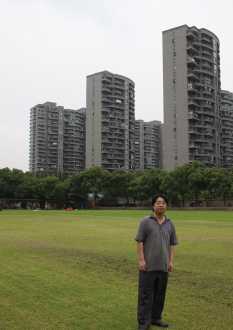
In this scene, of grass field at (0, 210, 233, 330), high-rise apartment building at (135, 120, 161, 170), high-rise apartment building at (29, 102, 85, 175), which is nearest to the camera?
grass field at (0, 210, 233, 330)

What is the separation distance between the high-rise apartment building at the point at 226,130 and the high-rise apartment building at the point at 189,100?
8.00m

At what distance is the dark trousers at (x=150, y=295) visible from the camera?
7492mm

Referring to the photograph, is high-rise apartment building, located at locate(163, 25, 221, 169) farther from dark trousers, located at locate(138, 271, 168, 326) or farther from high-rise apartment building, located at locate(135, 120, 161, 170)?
dark trousers, located at locate(138, 271, 168, 326)

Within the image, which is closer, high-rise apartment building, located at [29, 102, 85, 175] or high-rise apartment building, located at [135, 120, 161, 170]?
high-rise apartment building, located at [29, 102, 85, 175]

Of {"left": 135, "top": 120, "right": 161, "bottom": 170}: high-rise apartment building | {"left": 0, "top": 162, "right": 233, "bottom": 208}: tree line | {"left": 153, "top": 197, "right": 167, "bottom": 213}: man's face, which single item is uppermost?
{"left": 135, "top": 120, "right": 161, "bottom": 170}: high-rise apartment building

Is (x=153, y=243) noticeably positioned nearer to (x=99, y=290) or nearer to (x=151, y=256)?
(x=151, y=256)

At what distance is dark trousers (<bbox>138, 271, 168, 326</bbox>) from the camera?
7492 mm

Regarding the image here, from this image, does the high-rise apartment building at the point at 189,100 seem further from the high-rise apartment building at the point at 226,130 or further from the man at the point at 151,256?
the man at the point at 151,256

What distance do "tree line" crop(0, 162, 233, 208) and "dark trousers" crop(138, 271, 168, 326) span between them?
3172 inches

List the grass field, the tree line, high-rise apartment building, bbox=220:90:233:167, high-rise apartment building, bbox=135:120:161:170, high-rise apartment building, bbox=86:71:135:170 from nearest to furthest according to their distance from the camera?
1. the grass field
2. the tree line
3. high-rise apartment building, bbox=220:90:233:167
4. high-rise apartment building, bbox=86:71:135:170
5. high-rise apartment building, bbox=135:120:161:170

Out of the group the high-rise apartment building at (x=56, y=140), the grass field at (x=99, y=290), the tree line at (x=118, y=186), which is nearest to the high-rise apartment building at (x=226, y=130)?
the tree line at (x=118, y=186)

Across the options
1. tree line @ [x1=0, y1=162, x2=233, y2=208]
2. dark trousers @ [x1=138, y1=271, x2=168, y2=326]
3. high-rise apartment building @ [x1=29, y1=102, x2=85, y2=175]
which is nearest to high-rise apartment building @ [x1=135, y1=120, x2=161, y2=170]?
high-rise apartment building @ [x1=29, y1=102, x2=85, y2=175]

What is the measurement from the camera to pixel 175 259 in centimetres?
1582

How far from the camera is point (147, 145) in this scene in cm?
16538
